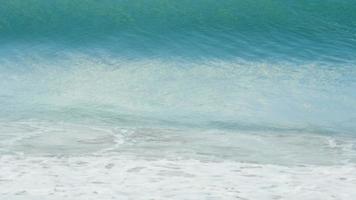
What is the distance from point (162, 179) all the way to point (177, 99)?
2429 mm

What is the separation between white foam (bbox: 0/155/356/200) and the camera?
15.3 feet

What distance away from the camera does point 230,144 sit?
235 inches

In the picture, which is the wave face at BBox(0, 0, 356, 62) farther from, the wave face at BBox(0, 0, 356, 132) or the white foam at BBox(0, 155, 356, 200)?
the white foam at BBox(0, 155, 356, 200)

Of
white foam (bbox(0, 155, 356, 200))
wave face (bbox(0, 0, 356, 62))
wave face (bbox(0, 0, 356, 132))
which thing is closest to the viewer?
white foam (bbox(0, 155, 356, 200))

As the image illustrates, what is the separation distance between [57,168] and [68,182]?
357 millimetres

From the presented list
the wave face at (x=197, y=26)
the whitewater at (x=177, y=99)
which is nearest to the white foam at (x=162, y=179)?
the whitewater at (x=177, y=99)

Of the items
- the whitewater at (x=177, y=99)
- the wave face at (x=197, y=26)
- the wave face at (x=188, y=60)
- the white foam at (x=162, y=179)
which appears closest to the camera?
the white foam at (x=162, y=179)

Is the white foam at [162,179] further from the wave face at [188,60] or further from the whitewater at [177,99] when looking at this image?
the wave face at [188,60]

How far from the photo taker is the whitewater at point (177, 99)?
502cm

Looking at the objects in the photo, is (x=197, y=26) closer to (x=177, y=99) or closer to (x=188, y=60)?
(x=188, y=60)

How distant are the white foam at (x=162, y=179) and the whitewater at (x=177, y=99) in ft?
0.05

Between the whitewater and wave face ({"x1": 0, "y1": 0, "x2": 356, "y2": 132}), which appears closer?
the whitewater

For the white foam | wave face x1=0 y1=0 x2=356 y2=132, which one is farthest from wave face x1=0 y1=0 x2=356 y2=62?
the white foam

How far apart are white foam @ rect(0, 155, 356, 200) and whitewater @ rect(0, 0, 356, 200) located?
0.05ft
